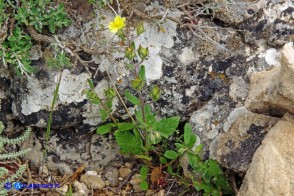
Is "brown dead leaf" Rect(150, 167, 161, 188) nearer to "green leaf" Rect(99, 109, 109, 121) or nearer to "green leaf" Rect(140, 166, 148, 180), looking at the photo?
"green leaf" Rect(140, 166, 148, 180)

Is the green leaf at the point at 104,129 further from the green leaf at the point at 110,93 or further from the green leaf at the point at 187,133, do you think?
the green leaf at the point at 187,133

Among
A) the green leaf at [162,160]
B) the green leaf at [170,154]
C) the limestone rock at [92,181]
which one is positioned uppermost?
the green leaf at [170,154]

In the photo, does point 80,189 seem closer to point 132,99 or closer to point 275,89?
point 132,99

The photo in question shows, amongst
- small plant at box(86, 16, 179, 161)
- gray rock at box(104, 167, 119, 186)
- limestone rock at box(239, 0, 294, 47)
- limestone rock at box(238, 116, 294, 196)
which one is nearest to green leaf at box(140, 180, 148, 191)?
small plant at box(86, 16, 179, 161)

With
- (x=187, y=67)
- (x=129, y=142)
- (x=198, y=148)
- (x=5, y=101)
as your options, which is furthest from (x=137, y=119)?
(x=5, y=101)

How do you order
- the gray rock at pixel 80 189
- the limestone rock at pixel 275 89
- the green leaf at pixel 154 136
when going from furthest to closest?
the gray rock at pixel 80 189 → the green leaf at pixel 154 136 → the limestone rock at pixel 275 89

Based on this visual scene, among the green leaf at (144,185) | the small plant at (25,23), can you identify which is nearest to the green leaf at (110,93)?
the small plant at (25,23)

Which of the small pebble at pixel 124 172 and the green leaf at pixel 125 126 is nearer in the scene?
the green leaf at pixel 125 126

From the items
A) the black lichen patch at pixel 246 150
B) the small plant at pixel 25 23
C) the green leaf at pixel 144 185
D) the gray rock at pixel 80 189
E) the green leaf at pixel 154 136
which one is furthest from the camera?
the gray rock at pixel 80 189
